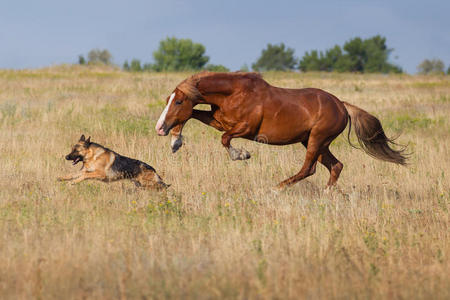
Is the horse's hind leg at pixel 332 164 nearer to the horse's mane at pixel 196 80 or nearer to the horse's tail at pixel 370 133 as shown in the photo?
the horse's tail at pixel 370 133

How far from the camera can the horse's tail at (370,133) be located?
9.30 m

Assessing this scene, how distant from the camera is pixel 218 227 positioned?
6363mm

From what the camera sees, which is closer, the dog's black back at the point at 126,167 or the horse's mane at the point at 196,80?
the horse's mane at the point at 196,80

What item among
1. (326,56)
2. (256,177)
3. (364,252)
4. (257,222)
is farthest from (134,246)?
(326,56)

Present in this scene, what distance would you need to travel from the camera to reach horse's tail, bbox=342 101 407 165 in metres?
9.30

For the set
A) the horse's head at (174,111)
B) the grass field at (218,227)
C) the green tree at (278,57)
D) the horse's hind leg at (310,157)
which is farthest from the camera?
the green tree at (278,57)

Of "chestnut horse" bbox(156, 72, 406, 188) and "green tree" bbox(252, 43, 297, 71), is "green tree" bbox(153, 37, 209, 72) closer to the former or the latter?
"green tree" bbox(252, 43, 297, 71)

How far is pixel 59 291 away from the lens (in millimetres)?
4418

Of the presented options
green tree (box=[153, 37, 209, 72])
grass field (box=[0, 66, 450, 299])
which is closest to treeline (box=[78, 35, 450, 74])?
green tree (box=[153, 37, 209, 72])

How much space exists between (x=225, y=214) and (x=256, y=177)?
3.09 m

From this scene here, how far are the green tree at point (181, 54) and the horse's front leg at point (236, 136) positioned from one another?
6286cm

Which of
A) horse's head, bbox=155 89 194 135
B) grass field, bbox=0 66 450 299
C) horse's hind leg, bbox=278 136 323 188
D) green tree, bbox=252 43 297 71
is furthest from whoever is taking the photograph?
green tree, bbox=252 43 297 71

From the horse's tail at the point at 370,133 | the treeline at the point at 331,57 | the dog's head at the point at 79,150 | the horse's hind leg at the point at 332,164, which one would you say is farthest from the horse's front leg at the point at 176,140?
the treeline at the point at 331,57

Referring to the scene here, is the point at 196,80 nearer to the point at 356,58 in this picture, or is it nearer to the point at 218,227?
the point at 218,227
